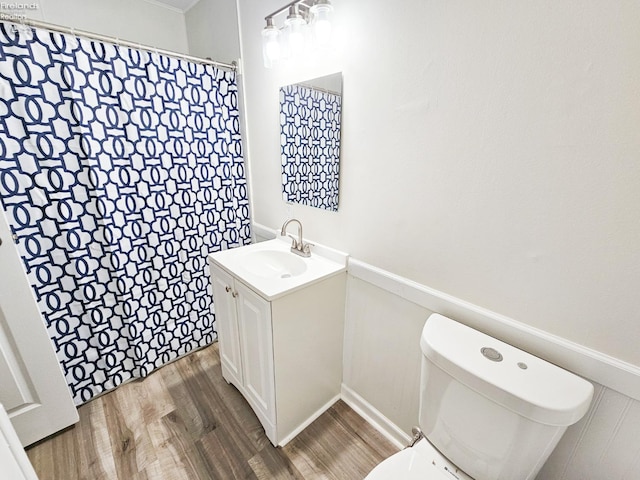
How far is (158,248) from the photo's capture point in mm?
1688

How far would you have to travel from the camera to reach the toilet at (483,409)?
70cm

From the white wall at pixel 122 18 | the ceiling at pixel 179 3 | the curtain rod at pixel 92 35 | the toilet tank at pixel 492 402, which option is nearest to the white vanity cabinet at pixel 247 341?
the toilet tank at pixel 492 402

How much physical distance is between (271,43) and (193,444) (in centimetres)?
195

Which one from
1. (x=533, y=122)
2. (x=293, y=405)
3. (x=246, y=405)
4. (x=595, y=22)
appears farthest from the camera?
(x=246, y=405)

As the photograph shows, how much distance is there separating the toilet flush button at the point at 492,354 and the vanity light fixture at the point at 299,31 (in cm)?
126

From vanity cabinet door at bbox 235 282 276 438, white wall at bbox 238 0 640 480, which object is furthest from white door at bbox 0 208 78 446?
white wall at bbox 238 0 640 480

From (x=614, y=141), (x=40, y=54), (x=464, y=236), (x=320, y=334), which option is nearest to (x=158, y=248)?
(x=40, y=54)

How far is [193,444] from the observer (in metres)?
1.38

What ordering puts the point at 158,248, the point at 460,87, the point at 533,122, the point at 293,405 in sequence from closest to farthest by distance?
1. the point at 533,122
2. the point at 460,87
3. the point at 293,405
4. the point at 158,248

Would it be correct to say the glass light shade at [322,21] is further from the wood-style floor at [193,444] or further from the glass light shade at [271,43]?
the wood-style floor at [193,444]

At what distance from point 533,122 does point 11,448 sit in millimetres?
1755

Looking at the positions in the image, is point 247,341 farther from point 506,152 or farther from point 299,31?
point 299,31

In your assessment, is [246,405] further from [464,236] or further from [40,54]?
[40,54]

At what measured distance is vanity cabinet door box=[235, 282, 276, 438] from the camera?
1.19 metres
